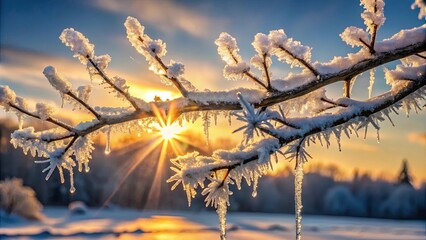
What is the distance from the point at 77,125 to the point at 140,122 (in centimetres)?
38

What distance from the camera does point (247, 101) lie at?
2.82 m

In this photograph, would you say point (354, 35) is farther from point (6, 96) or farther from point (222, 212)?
point (6, 96)

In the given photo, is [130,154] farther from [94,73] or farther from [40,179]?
[94,73]

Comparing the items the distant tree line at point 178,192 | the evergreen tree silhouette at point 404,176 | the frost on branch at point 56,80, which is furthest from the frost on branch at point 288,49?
the evergreen tree silhouette at point 404,176

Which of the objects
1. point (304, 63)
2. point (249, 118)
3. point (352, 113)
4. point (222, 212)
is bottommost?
point (222, 212)

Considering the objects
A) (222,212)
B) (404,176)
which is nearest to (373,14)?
(222,212)

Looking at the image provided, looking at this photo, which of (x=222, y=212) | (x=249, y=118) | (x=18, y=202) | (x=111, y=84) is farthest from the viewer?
(x=18, y=202)

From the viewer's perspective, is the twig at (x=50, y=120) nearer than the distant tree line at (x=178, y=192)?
Yes

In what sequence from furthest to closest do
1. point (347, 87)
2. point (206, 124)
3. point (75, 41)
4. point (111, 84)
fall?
point (206, 124)
point (347, 87)
point (111, 84)
point (75, 41)

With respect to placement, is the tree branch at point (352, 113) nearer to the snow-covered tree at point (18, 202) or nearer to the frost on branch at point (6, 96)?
the frost on branch at point (6, 96)

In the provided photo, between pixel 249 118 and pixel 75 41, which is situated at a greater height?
pixel 75 41

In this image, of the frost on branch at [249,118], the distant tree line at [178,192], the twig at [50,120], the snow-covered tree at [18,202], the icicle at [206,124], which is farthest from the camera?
the distant tree line at [178,192]

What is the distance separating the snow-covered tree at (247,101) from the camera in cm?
266

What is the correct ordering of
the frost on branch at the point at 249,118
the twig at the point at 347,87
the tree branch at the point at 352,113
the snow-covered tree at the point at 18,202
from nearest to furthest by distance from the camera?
the frost on branch at the point at 249,118 < the tree branch at the point at 352,113 < the twig at the point at 347,87 < the snow-covered tree at the point at 18,202
